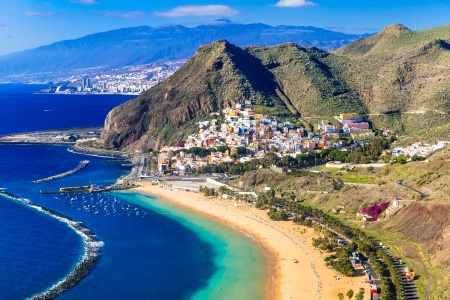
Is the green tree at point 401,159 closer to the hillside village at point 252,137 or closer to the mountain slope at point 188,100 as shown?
the hillside village at point 252,137

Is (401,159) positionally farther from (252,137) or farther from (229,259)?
(252,137)

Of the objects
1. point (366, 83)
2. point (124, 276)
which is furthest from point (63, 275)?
point (366, 83)

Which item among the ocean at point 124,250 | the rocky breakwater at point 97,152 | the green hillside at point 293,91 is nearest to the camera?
the ocean at point 124,250

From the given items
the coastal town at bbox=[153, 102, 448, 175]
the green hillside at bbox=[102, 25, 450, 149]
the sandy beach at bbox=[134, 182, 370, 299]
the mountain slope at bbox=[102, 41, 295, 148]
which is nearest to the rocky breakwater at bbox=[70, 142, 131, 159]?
the green hillside at bbox=[102, 25, 450, 149]

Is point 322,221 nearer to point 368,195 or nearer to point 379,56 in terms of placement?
point 368,195

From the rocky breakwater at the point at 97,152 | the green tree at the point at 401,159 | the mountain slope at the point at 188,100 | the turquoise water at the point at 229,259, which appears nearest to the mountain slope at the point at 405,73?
the mountain slope at the point at 188,100

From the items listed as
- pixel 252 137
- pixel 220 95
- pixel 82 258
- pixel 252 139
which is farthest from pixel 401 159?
pixel 220 95

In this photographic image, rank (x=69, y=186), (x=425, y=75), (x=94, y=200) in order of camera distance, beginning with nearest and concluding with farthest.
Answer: (x=94, y=200), (x=69, y=186), (x=425, y=75)

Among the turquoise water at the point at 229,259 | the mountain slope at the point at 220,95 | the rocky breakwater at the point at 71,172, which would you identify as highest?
the mountain slope at the point at 220,95
